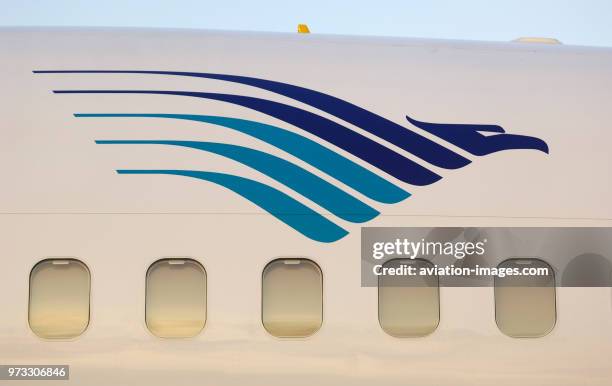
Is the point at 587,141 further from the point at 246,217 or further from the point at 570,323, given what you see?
the point at 246,217

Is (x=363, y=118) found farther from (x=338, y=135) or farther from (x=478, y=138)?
(x=478, y=138)

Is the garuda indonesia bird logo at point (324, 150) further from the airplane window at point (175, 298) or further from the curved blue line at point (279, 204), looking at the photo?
the airplane window at point (175, 298)

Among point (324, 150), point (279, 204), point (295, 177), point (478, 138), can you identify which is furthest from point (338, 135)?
point (478, 138)

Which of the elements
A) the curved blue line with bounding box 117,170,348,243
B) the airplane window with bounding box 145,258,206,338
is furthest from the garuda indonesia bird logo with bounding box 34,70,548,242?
the airplane window with bounding box 145,258,206,338

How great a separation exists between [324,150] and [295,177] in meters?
0.37

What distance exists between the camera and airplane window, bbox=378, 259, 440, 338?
860cm

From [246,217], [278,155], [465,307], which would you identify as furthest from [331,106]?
[465,307]

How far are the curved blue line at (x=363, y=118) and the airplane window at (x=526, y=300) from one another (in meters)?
1.09

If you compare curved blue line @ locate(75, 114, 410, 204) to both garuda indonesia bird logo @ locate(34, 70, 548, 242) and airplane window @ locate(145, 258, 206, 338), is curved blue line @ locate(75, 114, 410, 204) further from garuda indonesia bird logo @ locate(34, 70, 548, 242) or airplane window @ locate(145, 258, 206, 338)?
airplane window @ locate(145, 258, 206, 338)

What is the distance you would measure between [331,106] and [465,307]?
7.00 ft

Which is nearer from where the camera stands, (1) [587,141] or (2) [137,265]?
(2) [137,265]

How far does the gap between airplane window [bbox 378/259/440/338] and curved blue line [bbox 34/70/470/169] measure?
96 centimetres

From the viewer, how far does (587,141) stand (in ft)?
29.9

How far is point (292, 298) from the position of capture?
857cm
